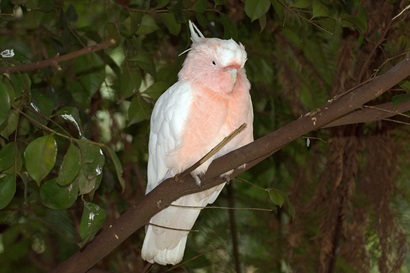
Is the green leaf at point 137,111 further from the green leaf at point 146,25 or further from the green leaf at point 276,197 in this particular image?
the green leaf at point 276,197

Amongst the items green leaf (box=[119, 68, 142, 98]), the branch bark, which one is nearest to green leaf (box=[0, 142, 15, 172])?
the branch bark

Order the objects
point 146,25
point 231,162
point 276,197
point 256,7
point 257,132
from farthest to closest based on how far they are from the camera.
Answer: point 257,132 < point 146,25 < point 256,7 < point 276,197 < point 231,162

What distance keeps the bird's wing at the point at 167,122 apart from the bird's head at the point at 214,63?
0.05m

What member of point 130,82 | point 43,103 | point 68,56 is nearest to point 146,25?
point 130,82

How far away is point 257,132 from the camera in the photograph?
272 centimetres

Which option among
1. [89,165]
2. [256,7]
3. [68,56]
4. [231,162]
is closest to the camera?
[68,56]

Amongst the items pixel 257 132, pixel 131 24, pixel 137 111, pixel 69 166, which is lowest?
Answer: pixel 257 132

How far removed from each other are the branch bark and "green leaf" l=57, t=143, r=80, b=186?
354mm

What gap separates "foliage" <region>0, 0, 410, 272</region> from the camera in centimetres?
226

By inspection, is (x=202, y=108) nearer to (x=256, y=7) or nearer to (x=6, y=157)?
(x=256, y=7)

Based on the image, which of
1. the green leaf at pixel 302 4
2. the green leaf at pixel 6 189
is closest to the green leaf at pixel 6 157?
the green leaf at pixel 6 189

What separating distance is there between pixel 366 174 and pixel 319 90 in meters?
0.40

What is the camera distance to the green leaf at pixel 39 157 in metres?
1.35

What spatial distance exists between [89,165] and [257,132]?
132 cm
